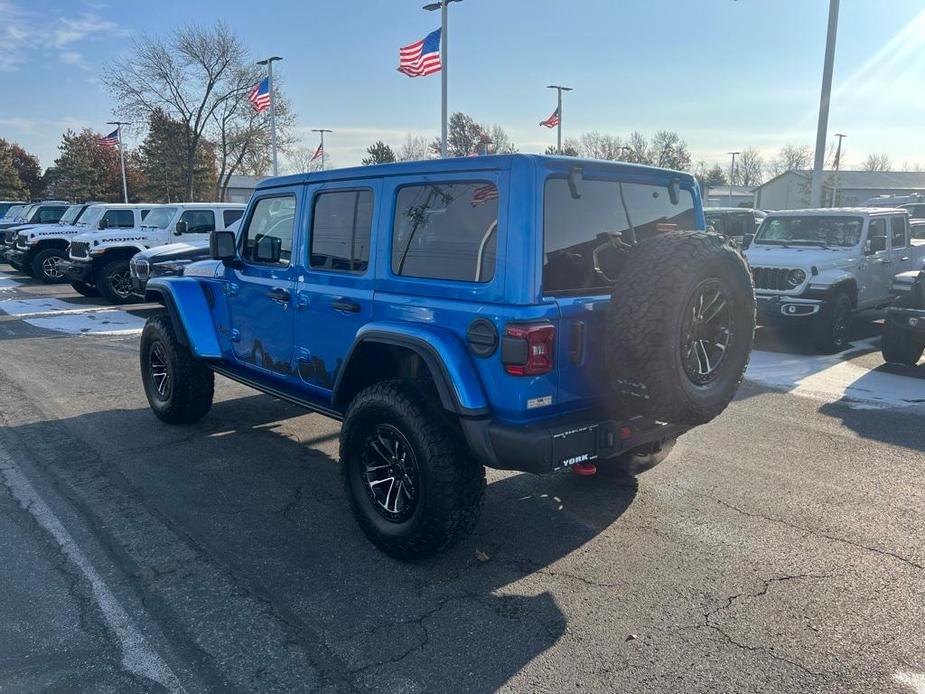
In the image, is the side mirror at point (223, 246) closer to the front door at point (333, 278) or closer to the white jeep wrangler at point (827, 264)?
the front door at point (333, 278)

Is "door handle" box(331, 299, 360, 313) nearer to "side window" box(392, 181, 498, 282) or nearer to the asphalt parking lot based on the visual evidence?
"side window" box(392, 181, 498, 282)

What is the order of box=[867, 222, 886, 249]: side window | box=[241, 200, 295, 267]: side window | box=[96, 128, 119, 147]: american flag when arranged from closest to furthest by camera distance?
box=[241, 200, 295, 267]: side window, box=[867, 222, 886, 249]: side window, box=[96, 128, 119, 147]: american flag

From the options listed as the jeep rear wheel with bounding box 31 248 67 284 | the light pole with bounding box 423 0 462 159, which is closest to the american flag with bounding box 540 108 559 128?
the light pole with bounding box 423 0 462 159

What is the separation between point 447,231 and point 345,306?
85 cm

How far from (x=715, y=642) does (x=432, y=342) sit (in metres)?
1.79

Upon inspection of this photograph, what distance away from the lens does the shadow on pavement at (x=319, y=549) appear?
113 inches

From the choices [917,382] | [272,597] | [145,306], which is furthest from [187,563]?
[145,306]

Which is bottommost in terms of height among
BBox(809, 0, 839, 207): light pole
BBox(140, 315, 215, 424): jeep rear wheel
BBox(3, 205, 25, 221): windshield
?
BBox(140, 315, 215, 424): jeep rear wheel

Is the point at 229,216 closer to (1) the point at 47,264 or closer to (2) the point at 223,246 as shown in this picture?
(1) the point at 47,264

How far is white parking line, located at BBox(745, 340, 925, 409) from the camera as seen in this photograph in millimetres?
6742

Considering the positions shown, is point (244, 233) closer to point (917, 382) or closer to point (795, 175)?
point (917, 382)

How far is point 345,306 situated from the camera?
3.96m

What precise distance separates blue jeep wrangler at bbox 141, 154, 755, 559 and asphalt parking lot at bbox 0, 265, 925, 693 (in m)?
0.45

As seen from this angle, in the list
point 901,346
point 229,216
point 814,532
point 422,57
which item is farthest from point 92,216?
point 814,532
